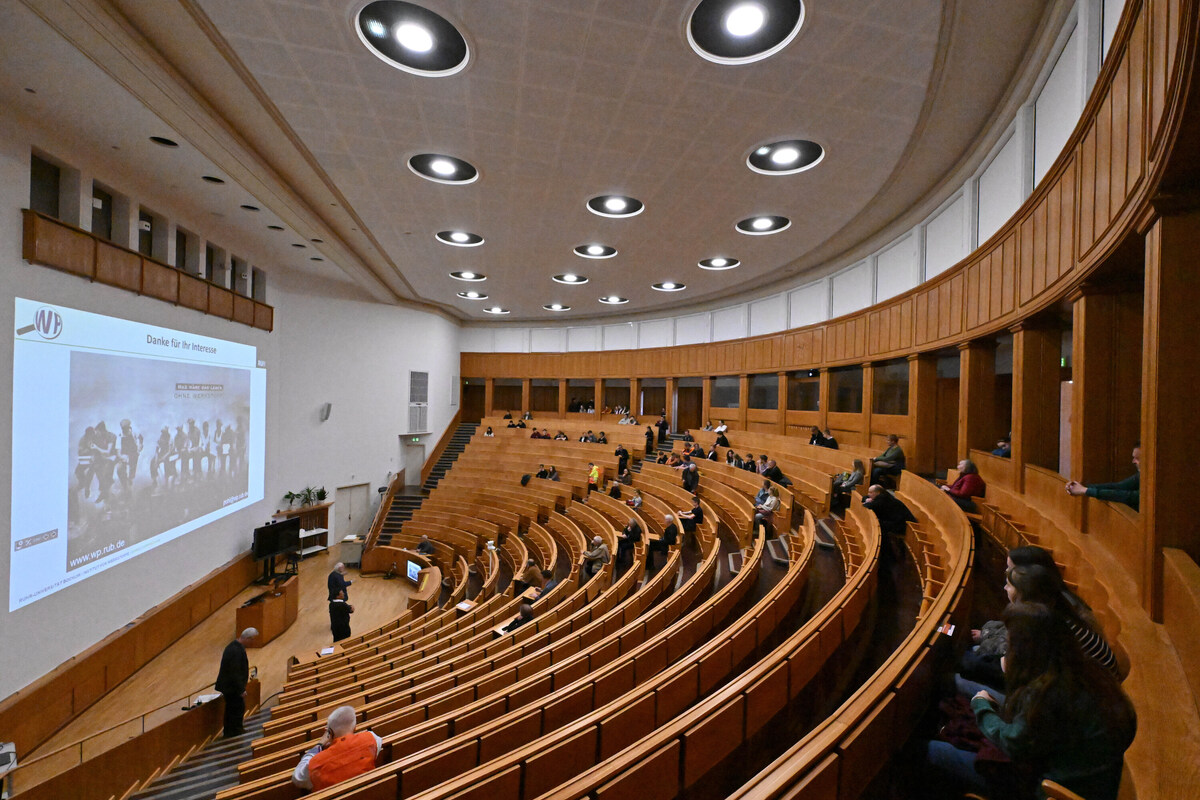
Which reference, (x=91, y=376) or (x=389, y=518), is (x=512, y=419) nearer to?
(x=389, y=518)

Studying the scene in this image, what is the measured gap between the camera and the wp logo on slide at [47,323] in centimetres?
527

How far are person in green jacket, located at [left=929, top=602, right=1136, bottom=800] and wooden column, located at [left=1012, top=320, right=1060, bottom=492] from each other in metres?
4.13

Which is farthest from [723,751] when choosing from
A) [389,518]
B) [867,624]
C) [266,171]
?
[389,518]

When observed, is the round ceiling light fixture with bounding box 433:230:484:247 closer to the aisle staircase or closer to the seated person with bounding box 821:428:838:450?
the seated person with bounding box 821:428:838:450

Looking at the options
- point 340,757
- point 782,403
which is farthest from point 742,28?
point 782,403

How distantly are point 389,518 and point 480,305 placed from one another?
6.95m

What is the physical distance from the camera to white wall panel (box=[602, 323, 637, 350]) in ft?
57.0

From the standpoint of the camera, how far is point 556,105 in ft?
17.4

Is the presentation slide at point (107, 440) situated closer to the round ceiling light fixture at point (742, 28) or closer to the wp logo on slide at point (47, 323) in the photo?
the wp logo on slide at point (47, 323)

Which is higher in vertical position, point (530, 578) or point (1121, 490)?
point (1121, 490)

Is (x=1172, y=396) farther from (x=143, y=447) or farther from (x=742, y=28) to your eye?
(x=143, y=447)

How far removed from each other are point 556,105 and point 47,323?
581cm

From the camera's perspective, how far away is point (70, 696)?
19.3 feet

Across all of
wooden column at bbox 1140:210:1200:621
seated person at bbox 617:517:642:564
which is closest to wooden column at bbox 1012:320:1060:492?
wooden column at bbox 1140:210:1200:621
